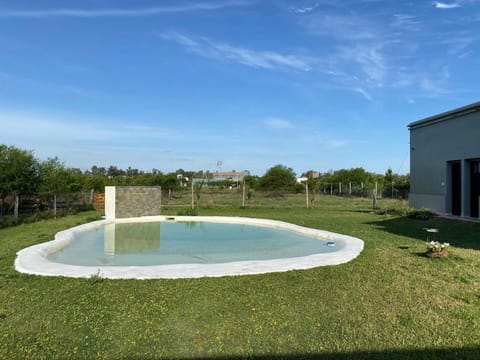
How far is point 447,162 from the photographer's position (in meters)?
15.1

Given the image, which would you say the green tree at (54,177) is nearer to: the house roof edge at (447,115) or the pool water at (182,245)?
the pool water at (182,245)

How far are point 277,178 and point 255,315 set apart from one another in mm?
27767

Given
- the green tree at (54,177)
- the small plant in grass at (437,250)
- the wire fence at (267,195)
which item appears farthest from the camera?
the wire fence at (267,195)

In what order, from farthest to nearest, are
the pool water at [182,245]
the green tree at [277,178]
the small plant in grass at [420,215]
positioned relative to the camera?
the green tree at [277,178] → the small plant in grass at [420,215] → the pool water at [182,245]

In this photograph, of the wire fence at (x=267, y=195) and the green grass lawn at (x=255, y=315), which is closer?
the green grass lawn at (x=255, y=315)

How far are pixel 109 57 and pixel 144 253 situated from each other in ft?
31.0

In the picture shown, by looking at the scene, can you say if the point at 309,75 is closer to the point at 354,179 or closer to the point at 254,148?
the point at 254,148

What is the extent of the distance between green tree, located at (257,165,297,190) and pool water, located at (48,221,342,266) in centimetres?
1713

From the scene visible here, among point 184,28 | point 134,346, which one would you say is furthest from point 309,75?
point 134,346

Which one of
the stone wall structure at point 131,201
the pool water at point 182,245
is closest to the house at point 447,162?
the pool water at point 182,245

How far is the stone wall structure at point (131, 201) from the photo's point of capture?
15.4 m

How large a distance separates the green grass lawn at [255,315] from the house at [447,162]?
999 cm

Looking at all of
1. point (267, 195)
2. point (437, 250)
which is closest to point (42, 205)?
point (267, 195)

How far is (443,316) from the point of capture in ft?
12.2
